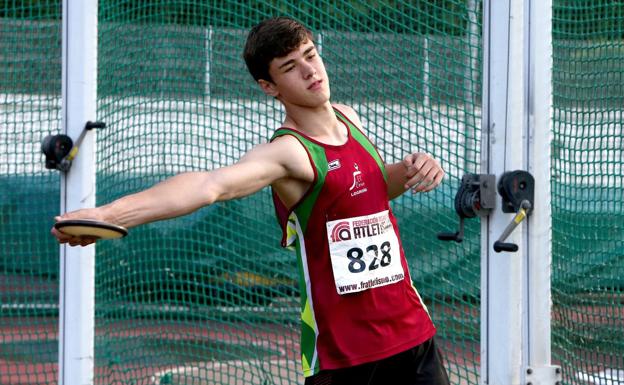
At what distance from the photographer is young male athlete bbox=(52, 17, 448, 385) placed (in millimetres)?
3668

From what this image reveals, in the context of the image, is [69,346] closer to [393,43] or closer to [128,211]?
[393,43]

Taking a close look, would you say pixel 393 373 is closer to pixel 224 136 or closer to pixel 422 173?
pixel 422 173

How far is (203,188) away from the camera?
3.14m

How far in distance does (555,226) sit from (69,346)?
8.09ft

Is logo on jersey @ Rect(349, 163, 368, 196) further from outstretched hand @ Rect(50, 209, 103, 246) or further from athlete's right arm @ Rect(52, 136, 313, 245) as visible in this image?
outstretched hand @ Rect(50, 209, 103, 246)

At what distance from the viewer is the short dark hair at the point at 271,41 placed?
3.72 meters

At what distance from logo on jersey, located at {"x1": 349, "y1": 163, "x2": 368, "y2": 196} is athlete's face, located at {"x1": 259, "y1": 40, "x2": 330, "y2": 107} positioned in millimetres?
277

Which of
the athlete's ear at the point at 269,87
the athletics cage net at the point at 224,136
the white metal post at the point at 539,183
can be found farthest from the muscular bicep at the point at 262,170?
the athletics cage net at the point at 224,136

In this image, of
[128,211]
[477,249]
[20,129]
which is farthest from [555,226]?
[20,129]

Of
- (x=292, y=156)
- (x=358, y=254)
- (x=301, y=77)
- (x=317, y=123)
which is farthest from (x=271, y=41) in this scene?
(x=358, y=254)

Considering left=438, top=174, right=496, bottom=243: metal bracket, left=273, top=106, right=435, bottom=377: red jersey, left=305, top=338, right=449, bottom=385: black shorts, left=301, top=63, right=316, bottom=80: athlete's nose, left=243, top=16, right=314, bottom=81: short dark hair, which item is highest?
left=243, top=16, right=314, bottom=81: short dark hair

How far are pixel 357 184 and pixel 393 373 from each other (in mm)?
689

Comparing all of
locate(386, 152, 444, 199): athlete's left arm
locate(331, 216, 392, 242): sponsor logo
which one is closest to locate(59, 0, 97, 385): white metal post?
locate(331, 216, 392, 242): sponsor logo

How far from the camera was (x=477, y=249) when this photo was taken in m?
5.37
